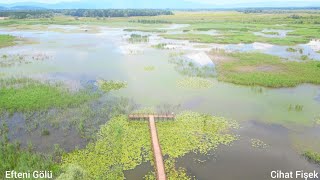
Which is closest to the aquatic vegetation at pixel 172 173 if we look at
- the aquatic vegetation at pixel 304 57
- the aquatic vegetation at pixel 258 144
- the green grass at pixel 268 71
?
the aquatic vegetation at pixel 258 144

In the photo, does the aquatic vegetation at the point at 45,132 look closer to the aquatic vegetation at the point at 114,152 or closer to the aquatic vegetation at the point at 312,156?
the aquatic vegetation at the point at 114,152

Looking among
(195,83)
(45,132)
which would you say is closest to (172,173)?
(45,132)

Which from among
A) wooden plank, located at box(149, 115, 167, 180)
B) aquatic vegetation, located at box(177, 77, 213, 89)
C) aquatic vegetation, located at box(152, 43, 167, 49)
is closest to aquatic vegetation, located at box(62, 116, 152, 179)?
wooden plank, located at box(149, 115, 167, 180)

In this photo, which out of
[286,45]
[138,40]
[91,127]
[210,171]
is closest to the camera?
[210,171]

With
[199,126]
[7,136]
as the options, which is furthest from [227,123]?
[7,136]

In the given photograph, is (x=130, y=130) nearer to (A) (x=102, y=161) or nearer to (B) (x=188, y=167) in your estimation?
(A) (x=102, y=161)

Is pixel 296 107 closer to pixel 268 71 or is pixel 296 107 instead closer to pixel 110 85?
pixel 268 71
